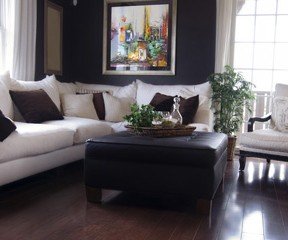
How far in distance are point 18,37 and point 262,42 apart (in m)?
3.27

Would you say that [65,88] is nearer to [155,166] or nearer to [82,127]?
[82,127]

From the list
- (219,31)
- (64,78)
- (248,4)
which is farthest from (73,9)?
(248,4)

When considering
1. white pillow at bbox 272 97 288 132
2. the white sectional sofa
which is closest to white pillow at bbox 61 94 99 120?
the white sectional sofa

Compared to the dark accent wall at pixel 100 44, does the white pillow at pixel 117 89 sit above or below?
below

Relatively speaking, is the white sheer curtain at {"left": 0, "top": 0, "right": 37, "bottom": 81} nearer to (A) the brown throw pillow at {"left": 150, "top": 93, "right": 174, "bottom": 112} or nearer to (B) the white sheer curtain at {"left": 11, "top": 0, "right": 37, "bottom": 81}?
(B) the white sheer curtain at {"left": 11, "top": 0, "right": 37, "bottom": 81}

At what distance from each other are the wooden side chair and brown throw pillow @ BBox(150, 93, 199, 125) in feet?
2.11

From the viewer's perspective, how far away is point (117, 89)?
201 inches

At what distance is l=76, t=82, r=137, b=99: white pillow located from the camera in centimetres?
495

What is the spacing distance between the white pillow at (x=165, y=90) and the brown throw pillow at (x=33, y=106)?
53.8 inches

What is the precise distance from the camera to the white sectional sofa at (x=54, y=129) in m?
2.75

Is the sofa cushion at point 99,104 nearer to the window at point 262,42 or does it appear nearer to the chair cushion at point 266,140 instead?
the chair cushion at point 266,140

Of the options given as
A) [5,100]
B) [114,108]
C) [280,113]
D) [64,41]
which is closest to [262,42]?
[280,113]

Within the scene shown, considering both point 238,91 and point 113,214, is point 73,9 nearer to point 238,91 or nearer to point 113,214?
point 238,91

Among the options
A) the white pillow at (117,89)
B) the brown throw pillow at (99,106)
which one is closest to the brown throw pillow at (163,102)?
the white pillow at (117,89)
